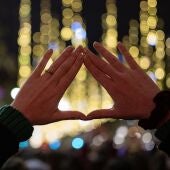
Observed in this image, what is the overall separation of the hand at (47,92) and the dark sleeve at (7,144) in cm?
14

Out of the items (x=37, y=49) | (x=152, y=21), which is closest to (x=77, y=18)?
(x=37, y=49)

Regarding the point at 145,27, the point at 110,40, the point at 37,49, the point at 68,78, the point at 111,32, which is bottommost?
the point at 37,49

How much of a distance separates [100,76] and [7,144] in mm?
624

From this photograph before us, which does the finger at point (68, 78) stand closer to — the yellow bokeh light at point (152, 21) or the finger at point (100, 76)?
the finger at point (100, 76)

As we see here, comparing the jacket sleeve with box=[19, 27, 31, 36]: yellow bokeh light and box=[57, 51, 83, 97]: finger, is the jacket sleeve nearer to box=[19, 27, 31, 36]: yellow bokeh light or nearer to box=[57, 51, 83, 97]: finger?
box=[57, 51, 83, 97]: finger

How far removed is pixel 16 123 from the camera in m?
4.35

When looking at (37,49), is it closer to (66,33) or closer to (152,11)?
(66,33)

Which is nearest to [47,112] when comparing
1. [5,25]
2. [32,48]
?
[5,25]

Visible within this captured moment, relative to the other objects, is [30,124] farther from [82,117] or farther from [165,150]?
[165,150]

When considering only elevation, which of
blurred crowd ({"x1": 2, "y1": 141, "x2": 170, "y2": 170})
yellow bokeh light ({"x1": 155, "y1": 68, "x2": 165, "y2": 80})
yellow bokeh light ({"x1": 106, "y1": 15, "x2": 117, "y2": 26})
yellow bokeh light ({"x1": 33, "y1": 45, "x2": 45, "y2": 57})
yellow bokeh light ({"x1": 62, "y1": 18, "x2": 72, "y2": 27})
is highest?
blurred crowd ({"x1": 2, "y1": 141, "x2": 170, "y2": 170})

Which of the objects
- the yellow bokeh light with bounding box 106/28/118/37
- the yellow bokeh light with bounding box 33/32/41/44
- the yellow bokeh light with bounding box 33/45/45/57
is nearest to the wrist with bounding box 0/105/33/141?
the yellow bokeh light with bounding box 106/28/118/37

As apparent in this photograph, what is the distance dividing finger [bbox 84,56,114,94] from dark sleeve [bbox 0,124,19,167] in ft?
1.84

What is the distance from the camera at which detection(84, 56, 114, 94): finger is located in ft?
14.9

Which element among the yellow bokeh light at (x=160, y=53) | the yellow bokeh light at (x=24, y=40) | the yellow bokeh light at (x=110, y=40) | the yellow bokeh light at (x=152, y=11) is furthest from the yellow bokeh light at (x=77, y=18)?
the yellow bokeh light at (x=152, y=11)
